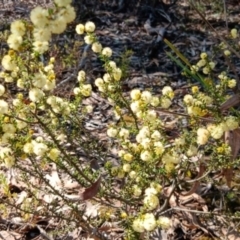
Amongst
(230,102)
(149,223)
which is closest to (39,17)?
(149,223)

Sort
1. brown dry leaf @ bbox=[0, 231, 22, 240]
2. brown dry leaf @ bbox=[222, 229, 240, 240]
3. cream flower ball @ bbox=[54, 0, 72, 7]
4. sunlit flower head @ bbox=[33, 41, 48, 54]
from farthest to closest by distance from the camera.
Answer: brown dry leaf @ bbox=[0, 231, 22, 240] < brown dry leaf @ bbox=[222, 229, 240, 240] < sunlit flower head @ bbox=[33, 41, 48, 54] < cream flower ball @ bbox=[54, 0, 72, 7]

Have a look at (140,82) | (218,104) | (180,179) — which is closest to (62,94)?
(140,82)

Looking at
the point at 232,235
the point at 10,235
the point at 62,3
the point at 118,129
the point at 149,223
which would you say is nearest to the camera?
the point at 62,3

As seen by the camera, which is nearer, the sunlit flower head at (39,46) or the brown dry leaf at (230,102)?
the sunlit flower head at (39,46)

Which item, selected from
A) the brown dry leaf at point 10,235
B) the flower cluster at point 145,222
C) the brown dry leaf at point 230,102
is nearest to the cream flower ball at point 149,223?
the flower cluster at point 145,222

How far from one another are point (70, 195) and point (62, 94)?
947mm

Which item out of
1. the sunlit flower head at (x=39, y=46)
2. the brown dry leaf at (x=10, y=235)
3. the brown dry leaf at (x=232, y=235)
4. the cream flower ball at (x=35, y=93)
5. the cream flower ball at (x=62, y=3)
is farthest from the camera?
the brown dry leaf at (x=10, y=235)

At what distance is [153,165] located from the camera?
1.82m

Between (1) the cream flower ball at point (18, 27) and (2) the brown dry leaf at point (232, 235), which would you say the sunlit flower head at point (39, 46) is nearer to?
(1) the cream flower ball at point (18, 27)

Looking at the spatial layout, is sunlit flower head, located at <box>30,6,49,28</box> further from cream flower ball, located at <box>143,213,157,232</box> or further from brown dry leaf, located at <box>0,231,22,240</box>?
brown dry leaf, located at <box>0,231,22,240</box>

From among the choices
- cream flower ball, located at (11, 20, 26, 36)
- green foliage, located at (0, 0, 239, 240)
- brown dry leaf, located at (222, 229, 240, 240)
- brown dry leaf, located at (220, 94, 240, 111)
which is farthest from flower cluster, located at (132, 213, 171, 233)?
cream flower ball, located at (11, 20, 26, 36)

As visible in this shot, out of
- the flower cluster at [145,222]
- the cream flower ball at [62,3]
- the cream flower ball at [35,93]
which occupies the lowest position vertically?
the flower cluster at [145,222]

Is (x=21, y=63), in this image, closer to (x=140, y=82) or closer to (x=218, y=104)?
(x=218, y=104)

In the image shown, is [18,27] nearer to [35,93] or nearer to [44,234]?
[35,93]
